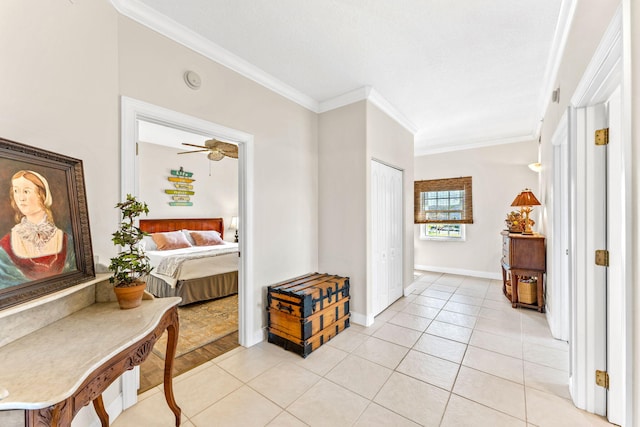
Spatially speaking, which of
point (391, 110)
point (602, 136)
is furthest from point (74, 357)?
point (391, 110)

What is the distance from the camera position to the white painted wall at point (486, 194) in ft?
15.7

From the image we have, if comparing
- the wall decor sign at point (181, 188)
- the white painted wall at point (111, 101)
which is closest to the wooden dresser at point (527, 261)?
the white painted wall at point (111, 101)

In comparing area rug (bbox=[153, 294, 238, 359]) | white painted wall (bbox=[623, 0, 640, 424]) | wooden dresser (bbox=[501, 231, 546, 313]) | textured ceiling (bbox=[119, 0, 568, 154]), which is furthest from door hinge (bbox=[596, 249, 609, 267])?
area rug (bbox=[153, 294, 238, 359])

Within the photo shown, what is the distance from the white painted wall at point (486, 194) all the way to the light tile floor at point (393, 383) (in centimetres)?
220

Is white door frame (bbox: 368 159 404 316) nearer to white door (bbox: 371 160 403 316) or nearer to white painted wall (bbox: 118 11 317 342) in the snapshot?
white door (bbox: 371 160 403 316)

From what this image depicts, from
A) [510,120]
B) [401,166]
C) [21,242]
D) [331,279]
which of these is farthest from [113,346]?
[510,120]

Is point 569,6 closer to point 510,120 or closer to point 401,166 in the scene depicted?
point 401,166

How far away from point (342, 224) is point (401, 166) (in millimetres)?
1459

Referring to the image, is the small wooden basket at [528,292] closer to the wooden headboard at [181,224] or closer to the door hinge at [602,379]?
the door hinge at [602,379]

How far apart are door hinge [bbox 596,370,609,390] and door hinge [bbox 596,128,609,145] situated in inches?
55.2

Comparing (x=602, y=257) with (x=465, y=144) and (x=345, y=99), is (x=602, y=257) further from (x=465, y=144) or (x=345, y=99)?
(x=465, y=144)

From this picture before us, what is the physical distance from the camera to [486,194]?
5074 mm

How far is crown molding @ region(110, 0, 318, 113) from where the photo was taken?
1.81 meters

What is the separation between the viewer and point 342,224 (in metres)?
3.21
